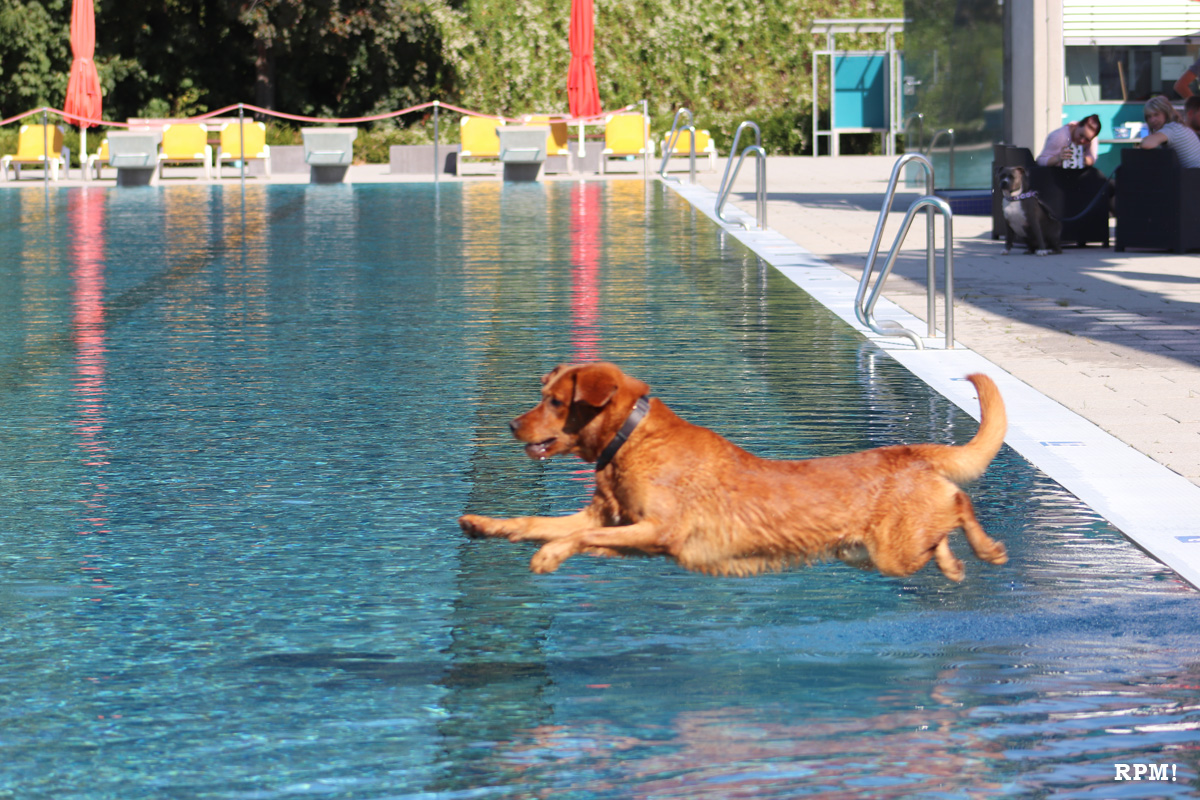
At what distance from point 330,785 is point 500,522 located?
137cm

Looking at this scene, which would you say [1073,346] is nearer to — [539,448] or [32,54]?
[539,448]

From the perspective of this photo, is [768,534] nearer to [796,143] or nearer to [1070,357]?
[1070,357]

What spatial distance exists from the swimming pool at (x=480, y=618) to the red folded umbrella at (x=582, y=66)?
69.3 feet

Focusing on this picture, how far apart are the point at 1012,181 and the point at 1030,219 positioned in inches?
21.1

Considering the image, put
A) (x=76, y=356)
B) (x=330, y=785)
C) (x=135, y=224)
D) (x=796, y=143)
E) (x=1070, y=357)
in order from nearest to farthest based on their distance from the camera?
(x=330, y=785)
(x=1070, y=357)
(x=76, y=356)
(x=135, y=224)
(x=796, y=143)

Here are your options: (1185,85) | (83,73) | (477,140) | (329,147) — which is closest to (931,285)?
(1185,85)

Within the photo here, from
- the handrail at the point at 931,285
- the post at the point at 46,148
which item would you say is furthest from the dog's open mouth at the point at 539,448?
the post at the point at 46,148

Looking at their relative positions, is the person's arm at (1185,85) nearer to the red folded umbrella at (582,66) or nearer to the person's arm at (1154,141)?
the person's arm at (1154,141)

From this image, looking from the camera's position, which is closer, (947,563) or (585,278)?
(947,563)

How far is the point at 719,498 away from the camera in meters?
4.46

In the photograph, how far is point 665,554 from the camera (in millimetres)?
4449

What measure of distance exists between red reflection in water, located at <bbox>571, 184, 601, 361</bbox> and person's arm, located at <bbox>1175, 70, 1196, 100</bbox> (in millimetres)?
6320

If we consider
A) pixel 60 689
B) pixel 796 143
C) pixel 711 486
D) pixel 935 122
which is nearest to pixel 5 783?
pixel 60 689

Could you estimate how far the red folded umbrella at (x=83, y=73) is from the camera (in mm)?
29844
